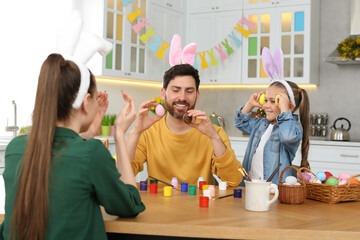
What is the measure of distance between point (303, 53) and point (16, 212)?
408 centimetres

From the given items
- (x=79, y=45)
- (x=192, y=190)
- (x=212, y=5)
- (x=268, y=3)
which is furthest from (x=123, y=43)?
(x=192, y=190)

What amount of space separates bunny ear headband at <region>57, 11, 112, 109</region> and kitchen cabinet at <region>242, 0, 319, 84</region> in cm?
323

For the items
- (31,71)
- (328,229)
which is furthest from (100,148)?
(31,71)

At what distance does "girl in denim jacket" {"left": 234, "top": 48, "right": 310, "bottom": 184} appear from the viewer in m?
2.32

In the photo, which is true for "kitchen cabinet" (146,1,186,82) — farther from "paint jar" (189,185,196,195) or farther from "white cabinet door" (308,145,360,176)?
"paint jar" (189,185,196,195)

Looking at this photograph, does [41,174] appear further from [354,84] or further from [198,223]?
[354,84]

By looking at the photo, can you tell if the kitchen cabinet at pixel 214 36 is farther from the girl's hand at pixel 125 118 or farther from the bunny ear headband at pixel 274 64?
the girl's hand at pixel 125 118

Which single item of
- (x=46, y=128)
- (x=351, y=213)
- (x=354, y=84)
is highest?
(x=354, y=84)

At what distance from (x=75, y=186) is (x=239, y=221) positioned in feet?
1.74

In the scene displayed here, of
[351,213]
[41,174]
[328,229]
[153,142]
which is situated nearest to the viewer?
[41,174]

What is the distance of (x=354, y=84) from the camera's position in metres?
4.96

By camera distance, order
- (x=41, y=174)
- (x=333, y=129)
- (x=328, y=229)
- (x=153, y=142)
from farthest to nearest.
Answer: (x=333, y=129) < (x=153, y=142) < (x=328, y=229) < (x=41, y=174)

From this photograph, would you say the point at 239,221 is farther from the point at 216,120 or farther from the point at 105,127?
the point at 216,120

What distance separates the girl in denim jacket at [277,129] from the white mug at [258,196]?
0.74 metres
